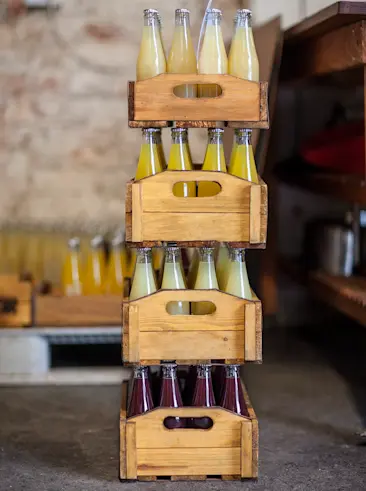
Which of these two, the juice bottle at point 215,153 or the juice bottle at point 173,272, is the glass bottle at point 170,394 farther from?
the juice bottle at point 215,153

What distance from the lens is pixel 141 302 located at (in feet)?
7.20

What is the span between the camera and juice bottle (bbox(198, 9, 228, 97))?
219cm

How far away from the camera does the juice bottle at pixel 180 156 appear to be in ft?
7.30

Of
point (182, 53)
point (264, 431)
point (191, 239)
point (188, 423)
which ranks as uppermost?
point (182, 53)

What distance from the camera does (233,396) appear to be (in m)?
2.28

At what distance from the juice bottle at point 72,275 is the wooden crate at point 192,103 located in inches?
55.5

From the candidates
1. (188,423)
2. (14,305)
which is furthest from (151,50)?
(14,305)

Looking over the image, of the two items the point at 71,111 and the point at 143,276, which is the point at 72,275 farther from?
the point at 143,276

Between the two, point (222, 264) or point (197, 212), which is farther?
point (222, 264)

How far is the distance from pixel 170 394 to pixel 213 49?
1.06 m

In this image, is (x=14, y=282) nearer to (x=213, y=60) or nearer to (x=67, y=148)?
(x=67, y=148)

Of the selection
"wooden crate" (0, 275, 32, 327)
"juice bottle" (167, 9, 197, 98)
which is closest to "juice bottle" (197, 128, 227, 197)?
"juice bottle" (167, 9, 197, 98)

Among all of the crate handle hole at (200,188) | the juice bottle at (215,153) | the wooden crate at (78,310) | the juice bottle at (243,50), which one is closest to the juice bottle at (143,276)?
the crate handle hole at (200,188)

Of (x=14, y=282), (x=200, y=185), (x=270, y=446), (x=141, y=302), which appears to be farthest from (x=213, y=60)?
(x=14, y=282)
